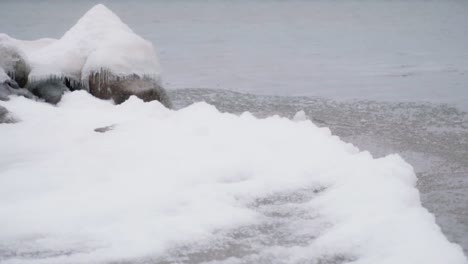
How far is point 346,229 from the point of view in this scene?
4887mm

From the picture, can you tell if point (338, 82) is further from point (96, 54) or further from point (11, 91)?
point (11, 91)

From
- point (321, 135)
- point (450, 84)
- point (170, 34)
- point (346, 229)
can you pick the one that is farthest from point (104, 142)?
point (170, 34)

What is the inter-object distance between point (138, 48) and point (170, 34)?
45.6 feet

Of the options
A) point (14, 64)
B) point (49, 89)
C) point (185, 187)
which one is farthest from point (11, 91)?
point (185, 187)

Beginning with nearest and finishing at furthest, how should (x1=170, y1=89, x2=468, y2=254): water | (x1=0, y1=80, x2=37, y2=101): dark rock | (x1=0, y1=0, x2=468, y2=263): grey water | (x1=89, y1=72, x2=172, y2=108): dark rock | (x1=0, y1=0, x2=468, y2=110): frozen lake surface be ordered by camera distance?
(x1=0, y1=0, x2=468, y2=263): grey water → (x1=170, y1=89, x2=468, y2=254): water → (x1=0, y1=80, x2=37, y2=101): dark rock → (x1=89, y1=72, x2=172, y2=108): dark rock → (x1=0, y1=0, x2=468, y2=110): frozen lake surface

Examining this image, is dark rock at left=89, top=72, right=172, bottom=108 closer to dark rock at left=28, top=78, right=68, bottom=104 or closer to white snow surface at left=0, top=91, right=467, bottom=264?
dark rock at left=28, top=78, right=68, bottom=104

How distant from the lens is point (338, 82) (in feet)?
→ 44.7

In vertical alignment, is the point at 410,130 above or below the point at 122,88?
below

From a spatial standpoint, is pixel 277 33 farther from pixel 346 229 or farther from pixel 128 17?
pixel 346 229

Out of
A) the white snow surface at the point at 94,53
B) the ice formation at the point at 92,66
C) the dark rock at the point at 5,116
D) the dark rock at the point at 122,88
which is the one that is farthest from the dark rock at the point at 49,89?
the dark rock at the point at 5,116

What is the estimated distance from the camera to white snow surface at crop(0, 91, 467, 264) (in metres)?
4.68

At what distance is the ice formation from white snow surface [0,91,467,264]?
170 cm

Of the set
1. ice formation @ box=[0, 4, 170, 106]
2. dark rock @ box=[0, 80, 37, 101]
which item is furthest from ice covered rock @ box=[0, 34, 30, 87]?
dark rock @ box=[0, 80, 37, 101]

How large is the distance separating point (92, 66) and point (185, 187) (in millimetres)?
4794
